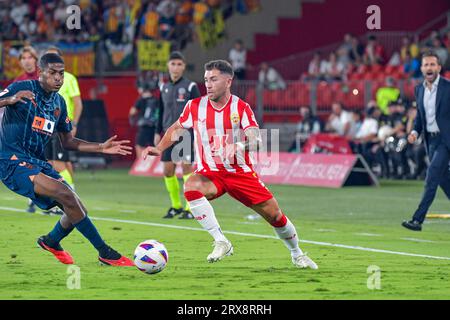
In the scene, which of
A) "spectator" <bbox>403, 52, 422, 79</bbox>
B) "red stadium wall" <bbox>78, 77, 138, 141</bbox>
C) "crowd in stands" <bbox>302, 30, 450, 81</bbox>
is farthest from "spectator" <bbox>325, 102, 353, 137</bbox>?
"red stadium wall" <bbox>78, 77, 138, 141</bbox>

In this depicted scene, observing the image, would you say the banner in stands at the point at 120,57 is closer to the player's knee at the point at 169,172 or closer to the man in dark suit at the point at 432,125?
the player's knee at the point at 169,172

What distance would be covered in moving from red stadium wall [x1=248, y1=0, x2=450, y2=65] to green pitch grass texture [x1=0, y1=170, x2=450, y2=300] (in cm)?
1604

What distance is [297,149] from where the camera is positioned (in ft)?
94.4

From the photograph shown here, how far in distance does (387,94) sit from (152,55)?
24.8 feet

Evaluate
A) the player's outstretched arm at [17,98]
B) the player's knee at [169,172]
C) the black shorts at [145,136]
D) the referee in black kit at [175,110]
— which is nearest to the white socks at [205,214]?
the player's outstretched arm at [17,98]

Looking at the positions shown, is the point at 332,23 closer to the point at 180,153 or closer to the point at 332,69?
the point at 332,69

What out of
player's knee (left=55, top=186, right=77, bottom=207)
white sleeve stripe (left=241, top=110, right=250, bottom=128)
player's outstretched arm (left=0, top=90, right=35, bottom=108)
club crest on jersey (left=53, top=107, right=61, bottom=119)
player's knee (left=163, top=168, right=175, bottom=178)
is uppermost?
player's outstretched arm (left=0, top=90, right=35, bottom=108)

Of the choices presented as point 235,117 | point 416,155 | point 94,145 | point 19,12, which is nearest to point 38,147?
point 94,145

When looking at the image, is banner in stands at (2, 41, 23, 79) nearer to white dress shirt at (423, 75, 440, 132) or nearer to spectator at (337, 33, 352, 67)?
spectator at (337, 33, 352, 67)

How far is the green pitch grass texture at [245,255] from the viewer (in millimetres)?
9602

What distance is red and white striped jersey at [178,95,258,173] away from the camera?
11266 mm

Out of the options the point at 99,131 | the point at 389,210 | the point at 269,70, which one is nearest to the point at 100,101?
the point at 99,131

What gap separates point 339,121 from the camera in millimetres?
28438
